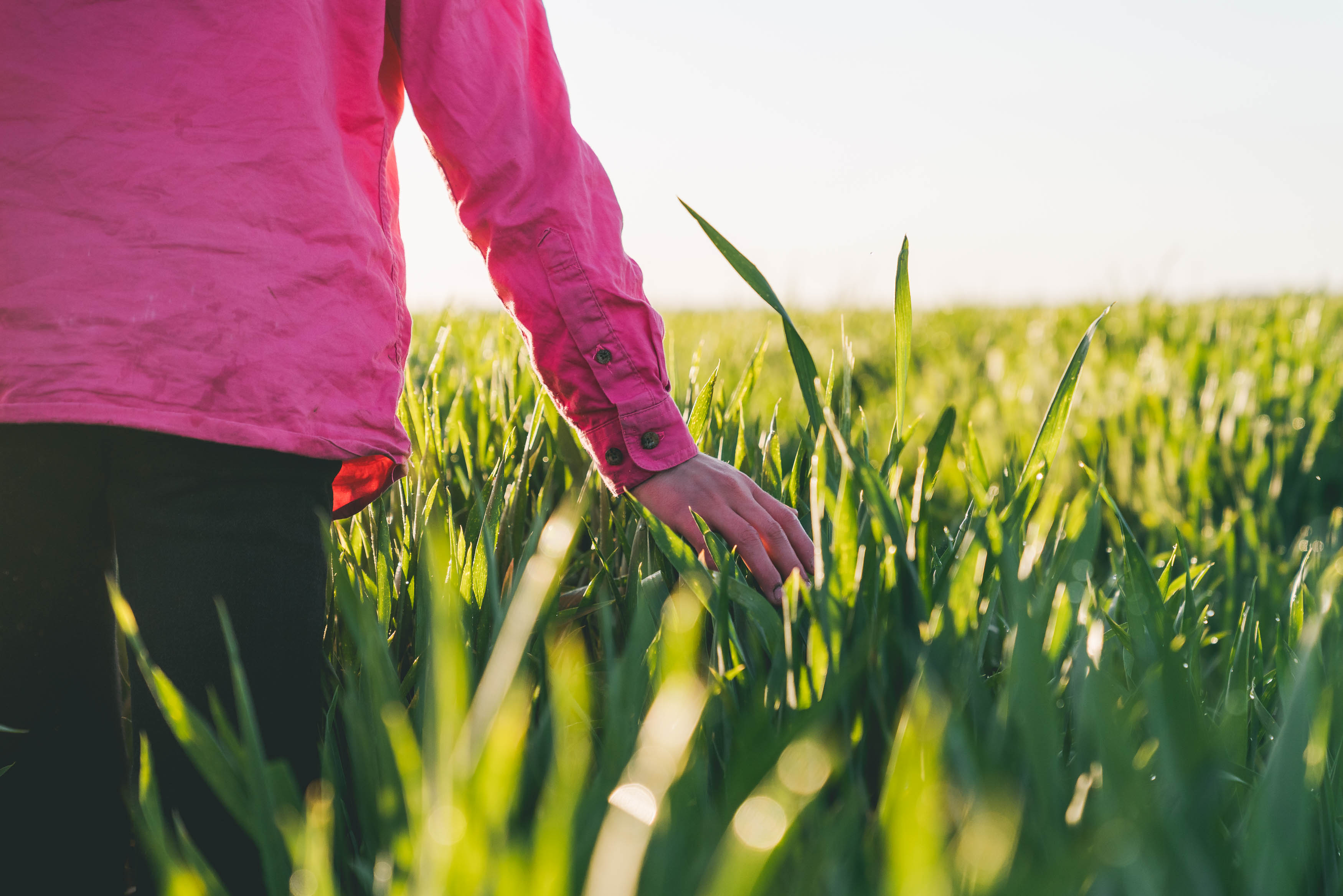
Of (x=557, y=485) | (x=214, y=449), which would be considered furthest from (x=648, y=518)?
(x=557, y=485)

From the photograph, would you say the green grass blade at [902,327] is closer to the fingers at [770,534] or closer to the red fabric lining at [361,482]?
the fingers at [770,534]

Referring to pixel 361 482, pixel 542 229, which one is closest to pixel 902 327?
pixel 542 229

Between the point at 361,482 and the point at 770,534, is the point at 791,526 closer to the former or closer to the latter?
the point at 770,534

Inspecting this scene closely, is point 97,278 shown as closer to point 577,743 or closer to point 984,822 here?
point 577,743

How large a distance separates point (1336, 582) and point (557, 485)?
39.0 inches

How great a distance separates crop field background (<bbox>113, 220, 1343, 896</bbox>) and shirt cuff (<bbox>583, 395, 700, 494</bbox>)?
0.09 m

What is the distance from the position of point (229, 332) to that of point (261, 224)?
3.6 inches

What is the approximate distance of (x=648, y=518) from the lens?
73 cm

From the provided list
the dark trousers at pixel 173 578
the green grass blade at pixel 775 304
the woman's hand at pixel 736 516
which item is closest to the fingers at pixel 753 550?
the woman's hand at pixel 736 516

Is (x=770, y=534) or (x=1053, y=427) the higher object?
(x=1053, y=427)

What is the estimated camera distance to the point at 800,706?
575mm

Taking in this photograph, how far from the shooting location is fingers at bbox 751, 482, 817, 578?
79cm

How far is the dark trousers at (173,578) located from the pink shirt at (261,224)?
1.7 inches

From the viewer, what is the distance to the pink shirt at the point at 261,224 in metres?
0.64
